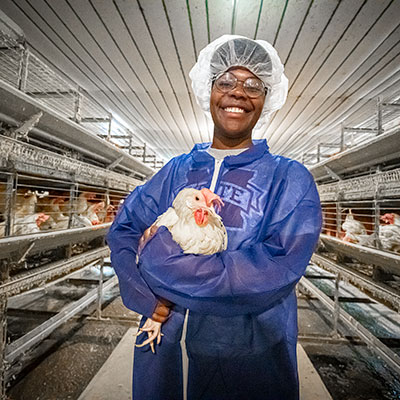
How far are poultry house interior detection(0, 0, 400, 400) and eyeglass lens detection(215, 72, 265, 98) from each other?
18.4 inches

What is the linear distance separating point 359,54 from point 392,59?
295 mm

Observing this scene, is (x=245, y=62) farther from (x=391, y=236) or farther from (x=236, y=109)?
(x=391, y=236)

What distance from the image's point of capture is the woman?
65 centimetres

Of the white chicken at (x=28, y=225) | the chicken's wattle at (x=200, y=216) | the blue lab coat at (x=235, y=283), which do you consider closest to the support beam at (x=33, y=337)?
the white chicken at (x=28, y=225)

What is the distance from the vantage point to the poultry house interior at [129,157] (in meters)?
1.53

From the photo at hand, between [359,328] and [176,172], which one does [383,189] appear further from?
[176,172]

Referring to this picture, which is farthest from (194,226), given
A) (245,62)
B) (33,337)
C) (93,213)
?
(93,213)

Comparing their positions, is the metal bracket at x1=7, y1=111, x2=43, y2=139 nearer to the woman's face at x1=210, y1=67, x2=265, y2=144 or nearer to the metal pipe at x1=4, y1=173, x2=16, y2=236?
the metal pipe at x1=4, y1=173, x2=16, y2=236

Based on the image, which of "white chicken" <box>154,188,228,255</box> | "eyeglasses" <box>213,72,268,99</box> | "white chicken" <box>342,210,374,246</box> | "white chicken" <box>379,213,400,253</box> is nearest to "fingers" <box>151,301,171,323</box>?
"white chicken" <box>154,188,228,255</box>

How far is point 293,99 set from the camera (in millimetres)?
2736

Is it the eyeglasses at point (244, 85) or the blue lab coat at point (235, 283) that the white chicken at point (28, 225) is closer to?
the blue lab coat at point (235, 283)

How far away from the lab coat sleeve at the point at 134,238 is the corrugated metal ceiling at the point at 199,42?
1.31m

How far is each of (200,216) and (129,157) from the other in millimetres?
2678

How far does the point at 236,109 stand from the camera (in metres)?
0.93
